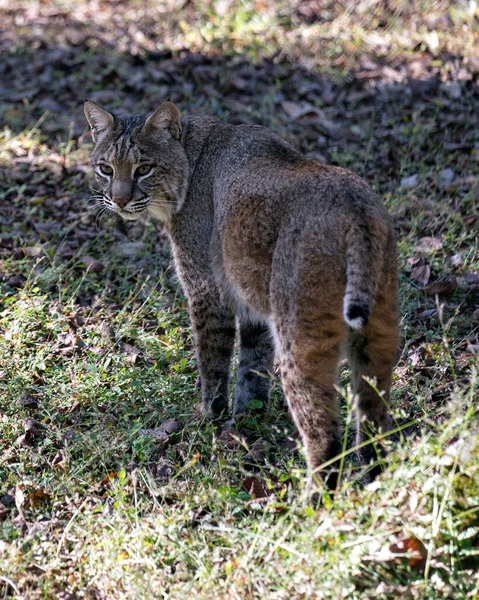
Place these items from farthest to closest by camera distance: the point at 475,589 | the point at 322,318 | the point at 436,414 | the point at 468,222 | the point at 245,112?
the point at 245,112 < the point at 468,222 < the point at 436,414 < the point at 322,318 < the point at 475,589

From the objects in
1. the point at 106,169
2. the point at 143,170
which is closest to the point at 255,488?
the point at 143,170

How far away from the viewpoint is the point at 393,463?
12.4 feet

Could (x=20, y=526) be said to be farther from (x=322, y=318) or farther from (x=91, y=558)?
(x=322, y=318)

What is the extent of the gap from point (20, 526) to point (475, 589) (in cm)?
224

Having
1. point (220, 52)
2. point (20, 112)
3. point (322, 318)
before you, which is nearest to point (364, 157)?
point (220, 52)

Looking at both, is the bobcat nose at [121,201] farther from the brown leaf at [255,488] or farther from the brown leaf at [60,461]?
the brown leaf at [255,488]

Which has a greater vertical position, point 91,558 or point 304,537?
point 304,537

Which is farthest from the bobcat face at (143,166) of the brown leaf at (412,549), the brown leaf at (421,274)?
the brown leaf at (412,549)

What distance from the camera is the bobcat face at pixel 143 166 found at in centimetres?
535

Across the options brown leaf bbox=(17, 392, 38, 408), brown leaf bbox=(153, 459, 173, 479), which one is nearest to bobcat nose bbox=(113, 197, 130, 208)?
brown leaf bbox=(17, 392, 38, 408)

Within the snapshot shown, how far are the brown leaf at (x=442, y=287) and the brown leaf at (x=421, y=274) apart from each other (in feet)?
0.32

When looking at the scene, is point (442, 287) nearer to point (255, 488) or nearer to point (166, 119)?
point (166, 119)

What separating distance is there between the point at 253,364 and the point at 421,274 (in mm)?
1618

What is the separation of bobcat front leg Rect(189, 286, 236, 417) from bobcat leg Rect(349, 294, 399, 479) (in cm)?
121
